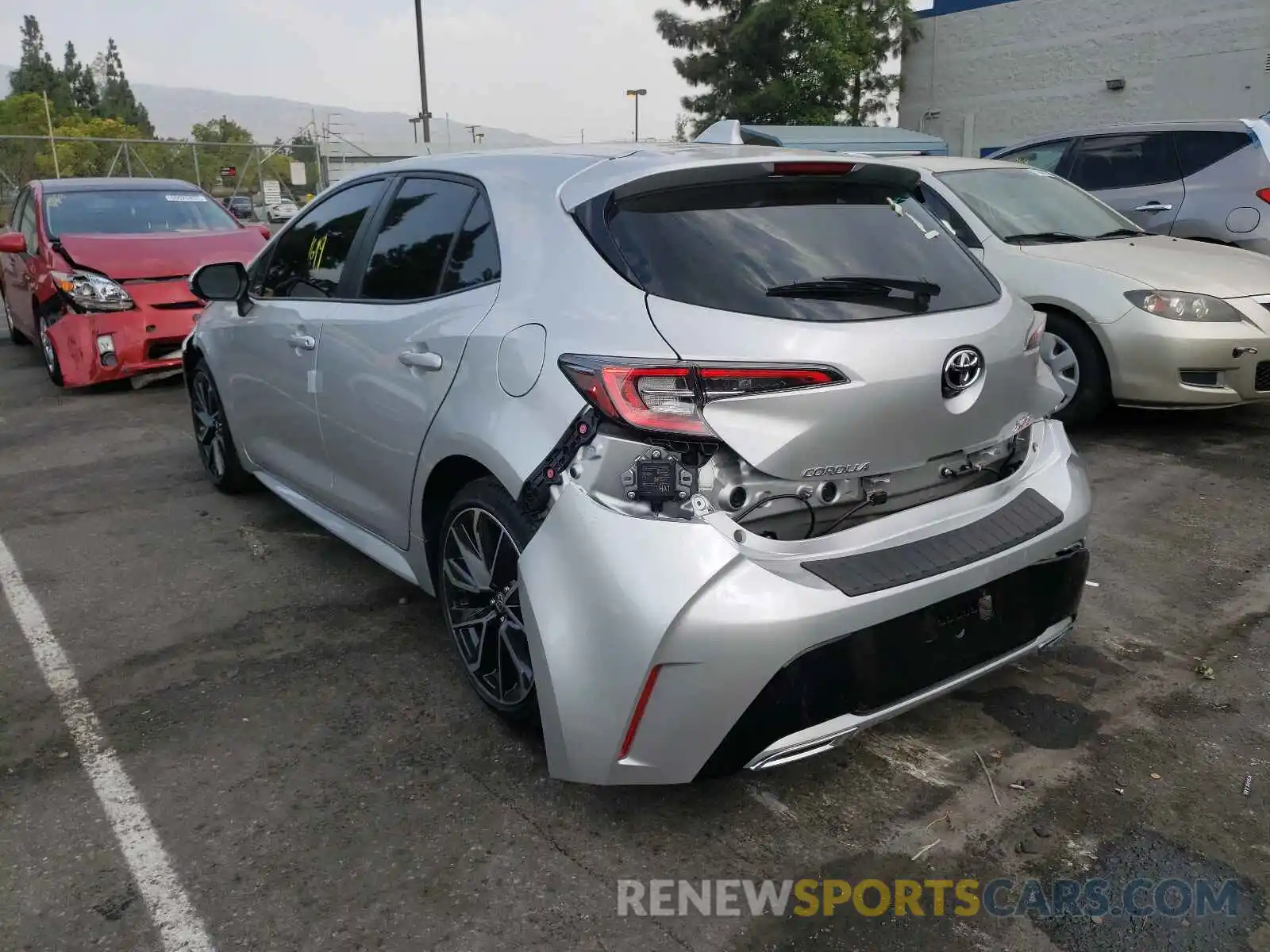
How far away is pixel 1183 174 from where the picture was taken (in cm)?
830

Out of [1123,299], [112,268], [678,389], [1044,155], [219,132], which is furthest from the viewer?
[219,132]

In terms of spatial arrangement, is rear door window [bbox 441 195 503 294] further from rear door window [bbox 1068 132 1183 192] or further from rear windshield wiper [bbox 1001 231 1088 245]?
rear door window [bbox 1068 132 1183 192]

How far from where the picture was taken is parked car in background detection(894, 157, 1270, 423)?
220 inches

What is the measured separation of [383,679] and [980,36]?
2520cm

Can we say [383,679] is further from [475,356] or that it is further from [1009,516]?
[1009,516]

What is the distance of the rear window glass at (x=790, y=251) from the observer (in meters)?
2.49

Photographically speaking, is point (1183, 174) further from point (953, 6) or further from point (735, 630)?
point (953, 6)

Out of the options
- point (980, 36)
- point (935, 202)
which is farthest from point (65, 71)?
point (935, 202)

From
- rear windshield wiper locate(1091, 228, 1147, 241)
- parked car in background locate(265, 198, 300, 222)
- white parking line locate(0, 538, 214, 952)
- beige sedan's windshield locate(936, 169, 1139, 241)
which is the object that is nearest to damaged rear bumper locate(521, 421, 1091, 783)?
white parking line locate(0, 538, 214, 952)

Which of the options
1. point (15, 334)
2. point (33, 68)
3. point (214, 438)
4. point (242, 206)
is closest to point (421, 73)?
Result: point (242, 206)

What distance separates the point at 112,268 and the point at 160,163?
2418cm

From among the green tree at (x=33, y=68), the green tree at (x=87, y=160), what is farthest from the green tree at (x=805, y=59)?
the green tree at (x=33, y=68)

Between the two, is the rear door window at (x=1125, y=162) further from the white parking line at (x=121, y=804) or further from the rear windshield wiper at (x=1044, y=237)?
the white parking line at (x=121, y=804)

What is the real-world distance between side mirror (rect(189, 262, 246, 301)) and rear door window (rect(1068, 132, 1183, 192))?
23.3 ft
